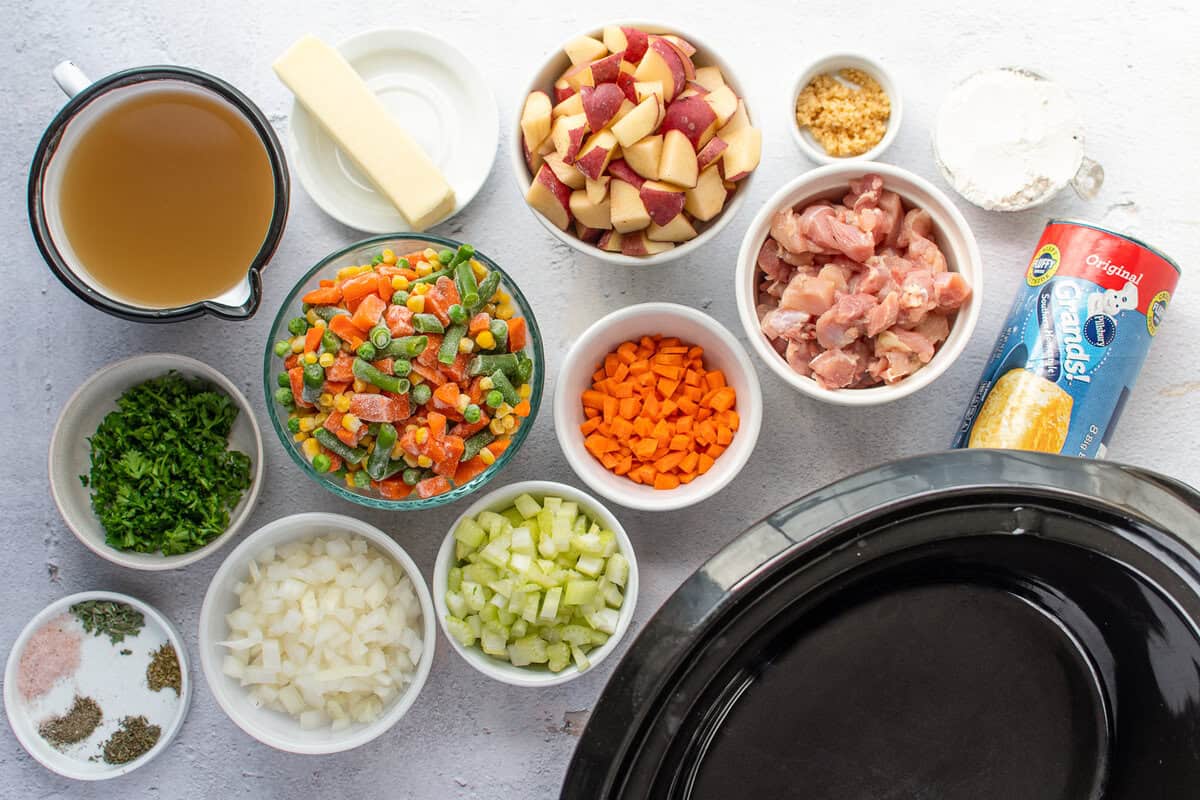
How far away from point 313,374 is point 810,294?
2.42 ft

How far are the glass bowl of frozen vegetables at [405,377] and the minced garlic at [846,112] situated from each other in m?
0.58

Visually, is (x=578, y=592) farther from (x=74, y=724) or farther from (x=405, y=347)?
(x=74, y=724)

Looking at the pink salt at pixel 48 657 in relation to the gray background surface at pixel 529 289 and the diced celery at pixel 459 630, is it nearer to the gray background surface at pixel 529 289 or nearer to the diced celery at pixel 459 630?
the gray background surface at pixel 529 289

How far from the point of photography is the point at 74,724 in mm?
1619

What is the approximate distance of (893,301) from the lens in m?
1.40

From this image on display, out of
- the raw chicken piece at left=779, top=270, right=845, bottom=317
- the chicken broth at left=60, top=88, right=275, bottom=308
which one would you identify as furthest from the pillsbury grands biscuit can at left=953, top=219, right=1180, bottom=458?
the chicken broth at left=60, top=88, right=275, bottom=308

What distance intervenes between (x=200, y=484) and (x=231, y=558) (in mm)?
130

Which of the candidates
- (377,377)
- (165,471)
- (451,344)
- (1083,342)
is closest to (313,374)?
(377,377)

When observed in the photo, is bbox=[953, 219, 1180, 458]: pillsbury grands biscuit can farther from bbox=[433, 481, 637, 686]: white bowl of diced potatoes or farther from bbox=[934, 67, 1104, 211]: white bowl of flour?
bbox=[433, 481, 637, 686]: white bowl of diced potatoes

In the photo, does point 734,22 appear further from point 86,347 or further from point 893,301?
point 86,347

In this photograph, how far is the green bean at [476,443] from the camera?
1480mm

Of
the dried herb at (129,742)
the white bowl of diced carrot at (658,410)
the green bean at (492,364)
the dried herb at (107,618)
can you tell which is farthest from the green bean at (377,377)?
the dried herb at (129,742)

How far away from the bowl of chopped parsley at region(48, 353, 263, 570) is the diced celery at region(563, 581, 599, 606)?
1.79 ft

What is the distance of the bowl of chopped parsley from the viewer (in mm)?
1565
